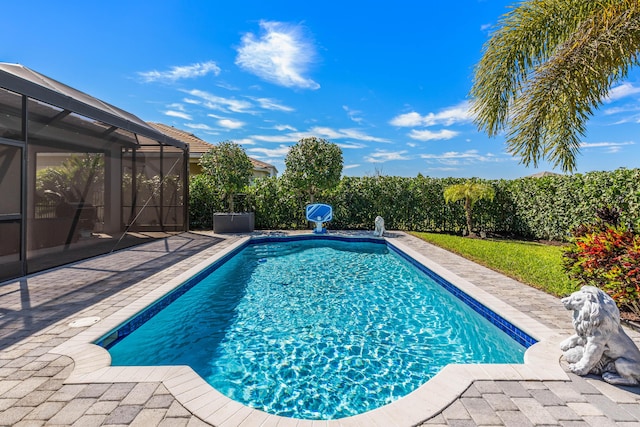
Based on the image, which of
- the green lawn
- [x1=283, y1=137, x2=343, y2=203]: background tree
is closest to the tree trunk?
the green lawn

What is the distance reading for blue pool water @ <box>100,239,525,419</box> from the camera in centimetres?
320

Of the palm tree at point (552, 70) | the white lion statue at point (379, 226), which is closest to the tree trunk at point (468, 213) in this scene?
the white lion statue at point (379, 226)

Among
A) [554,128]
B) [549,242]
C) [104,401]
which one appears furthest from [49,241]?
[549,242]

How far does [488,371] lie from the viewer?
9.43ft

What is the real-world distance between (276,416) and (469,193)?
1211 cm

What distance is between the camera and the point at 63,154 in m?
11.2

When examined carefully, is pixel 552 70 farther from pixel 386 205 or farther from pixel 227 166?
pixel 227 166

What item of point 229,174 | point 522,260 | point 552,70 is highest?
point 552,70

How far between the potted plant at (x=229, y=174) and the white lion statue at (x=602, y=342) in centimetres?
1117

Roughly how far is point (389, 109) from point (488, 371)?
56.4ft

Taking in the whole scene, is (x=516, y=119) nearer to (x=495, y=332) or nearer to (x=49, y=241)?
(x=495, y=332)

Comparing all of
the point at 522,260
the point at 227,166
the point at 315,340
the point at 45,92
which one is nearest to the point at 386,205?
the point at 522,260

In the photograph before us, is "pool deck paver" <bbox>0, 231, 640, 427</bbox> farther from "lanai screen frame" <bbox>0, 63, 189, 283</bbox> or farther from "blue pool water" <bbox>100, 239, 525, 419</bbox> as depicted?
"lanai screen frame" <bbox>0, 63, 189, 283</bbox>

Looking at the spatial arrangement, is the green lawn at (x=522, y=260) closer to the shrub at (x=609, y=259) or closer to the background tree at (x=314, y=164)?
the shrub at (x=609, y=259)
